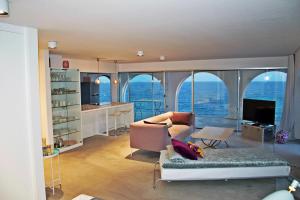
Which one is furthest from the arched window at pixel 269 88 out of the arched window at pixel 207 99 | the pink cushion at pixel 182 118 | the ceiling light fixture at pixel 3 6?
the ceiling light fixture at pixel 3 6

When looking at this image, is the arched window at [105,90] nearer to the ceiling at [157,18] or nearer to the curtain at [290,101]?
the ceiling at [157,18]

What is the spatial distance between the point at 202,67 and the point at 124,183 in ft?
17.2

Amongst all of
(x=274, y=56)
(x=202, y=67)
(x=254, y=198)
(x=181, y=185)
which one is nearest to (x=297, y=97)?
(x=274, y=56)

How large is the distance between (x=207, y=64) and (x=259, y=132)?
275 cm

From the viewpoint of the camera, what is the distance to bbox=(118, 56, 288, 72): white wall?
7343 millimetres

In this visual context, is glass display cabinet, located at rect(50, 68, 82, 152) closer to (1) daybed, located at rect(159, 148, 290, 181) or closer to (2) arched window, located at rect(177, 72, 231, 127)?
(1) daybed, located at rect(159, 148, 290, 181)

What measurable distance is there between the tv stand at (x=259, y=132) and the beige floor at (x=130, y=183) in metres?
0.91

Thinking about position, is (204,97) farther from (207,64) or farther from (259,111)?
(259,111)

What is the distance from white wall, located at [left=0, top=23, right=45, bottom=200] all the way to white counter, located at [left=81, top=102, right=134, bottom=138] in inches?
140

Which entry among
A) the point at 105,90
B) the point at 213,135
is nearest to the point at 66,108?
the point at 105,90

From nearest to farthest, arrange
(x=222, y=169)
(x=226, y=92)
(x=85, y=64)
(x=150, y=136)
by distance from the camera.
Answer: (x=222, y=169) < (x=150, y=136) < (x=85, y=64) < (x=226, y=92)

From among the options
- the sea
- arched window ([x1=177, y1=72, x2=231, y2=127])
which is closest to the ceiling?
the sea

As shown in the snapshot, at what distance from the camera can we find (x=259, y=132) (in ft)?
22.4

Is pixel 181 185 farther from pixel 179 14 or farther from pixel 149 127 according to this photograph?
pixel 179 14
